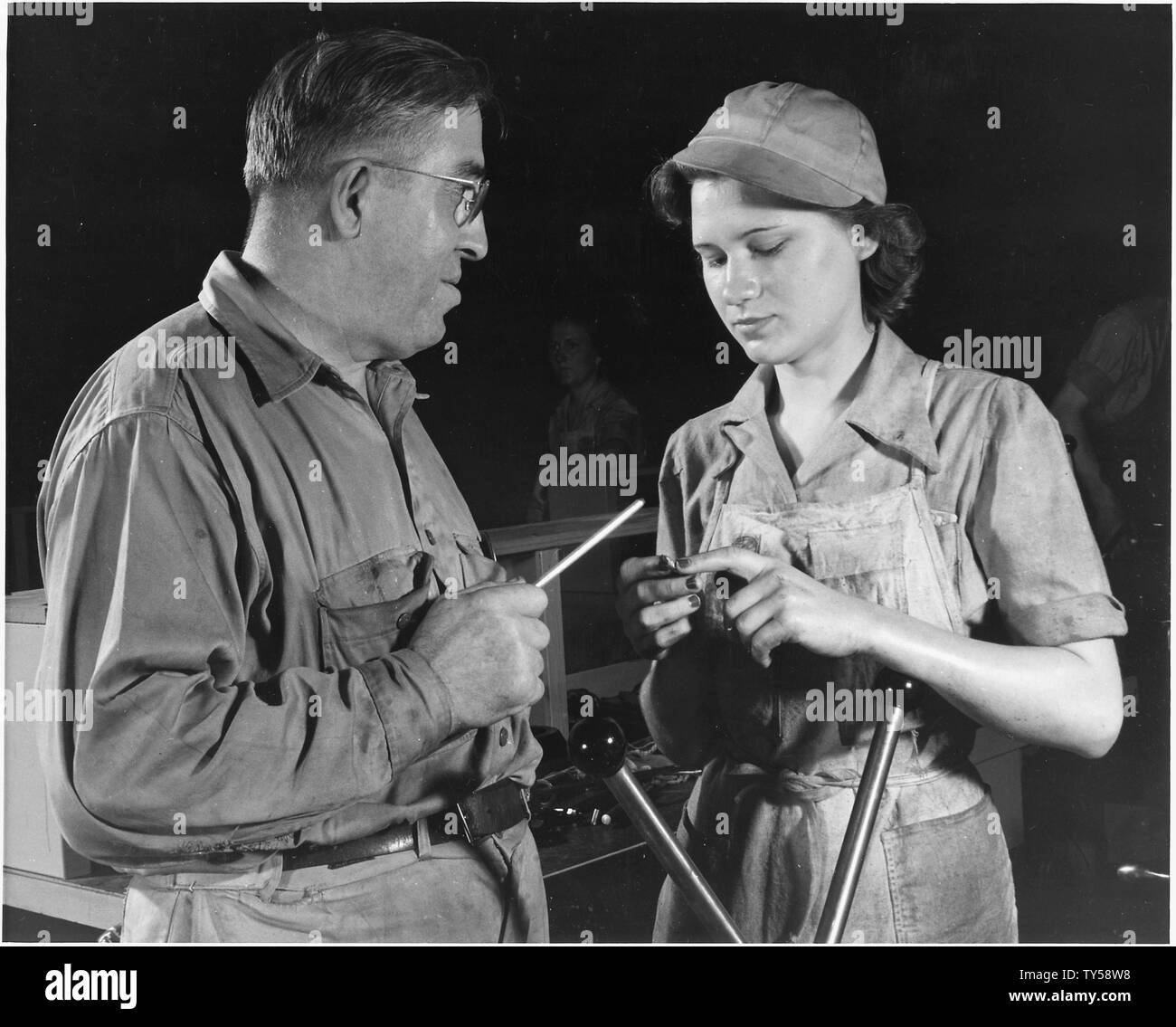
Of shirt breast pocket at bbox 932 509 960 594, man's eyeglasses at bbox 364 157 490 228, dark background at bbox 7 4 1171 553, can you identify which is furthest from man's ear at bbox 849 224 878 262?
man's eyeglasses at bbox 364 157 490 228

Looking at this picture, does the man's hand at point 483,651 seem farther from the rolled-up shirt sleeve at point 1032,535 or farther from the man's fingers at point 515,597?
the rolled-up shirt sleeve at point 1032,535

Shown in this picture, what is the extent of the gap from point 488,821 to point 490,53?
1.49m

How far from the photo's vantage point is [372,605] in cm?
223

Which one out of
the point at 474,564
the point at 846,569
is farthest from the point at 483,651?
the point at 846,569

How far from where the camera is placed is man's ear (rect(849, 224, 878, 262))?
94.3 inches

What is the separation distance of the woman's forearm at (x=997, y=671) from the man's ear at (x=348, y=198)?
1209 mm

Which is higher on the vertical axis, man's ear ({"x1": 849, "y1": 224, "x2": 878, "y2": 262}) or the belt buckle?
man's ear ({"x1": 849, "y1": 224, "x2": 878, "y2": 262})

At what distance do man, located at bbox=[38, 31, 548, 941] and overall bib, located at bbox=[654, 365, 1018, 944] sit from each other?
16.1 inches

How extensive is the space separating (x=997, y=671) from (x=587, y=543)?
0.81 metres

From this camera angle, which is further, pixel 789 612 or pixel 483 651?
pixel 789 612

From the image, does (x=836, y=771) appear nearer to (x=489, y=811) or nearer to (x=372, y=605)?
(x=489, y=811)

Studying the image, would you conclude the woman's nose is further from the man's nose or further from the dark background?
the man's nose

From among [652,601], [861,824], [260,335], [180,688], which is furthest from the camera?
[652,601]
